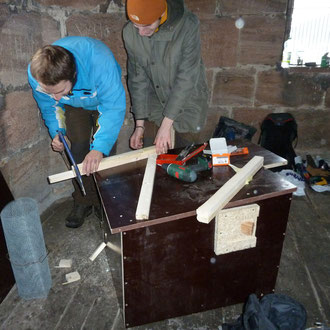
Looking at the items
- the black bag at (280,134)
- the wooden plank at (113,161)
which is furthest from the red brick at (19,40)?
the black bag at (280,134)

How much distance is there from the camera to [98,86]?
6.76 feet

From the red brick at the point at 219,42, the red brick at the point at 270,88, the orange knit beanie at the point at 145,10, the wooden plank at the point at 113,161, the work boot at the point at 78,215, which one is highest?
the orange knit beanie at the point at 145,10

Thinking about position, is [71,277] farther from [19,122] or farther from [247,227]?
[19,122]

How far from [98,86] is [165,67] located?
55 cm

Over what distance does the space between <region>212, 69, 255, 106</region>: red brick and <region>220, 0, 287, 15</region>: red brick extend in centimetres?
64

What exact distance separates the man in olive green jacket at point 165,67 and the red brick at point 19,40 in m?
0.87

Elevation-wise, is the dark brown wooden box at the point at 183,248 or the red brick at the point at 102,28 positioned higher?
the red brick at the point at 102,28

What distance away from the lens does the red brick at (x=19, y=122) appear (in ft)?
7.54

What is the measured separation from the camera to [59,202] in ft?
10.0

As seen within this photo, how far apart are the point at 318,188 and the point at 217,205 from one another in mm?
2409

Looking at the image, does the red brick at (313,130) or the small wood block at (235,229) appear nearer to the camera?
the small wood block at (235,229)

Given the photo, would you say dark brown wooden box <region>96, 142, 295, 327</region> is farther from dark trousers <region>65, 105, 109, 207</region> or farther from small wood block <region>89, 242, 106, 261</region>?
dark trousers <region>65, 105, 109, 207</region>

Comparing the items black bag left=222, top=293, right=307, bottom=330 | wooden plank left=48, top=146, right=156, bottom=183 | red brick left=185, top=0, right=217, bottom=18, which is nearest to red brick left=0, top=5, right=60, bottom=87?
wooden plank left=48, top=146, right=156, bottom=183

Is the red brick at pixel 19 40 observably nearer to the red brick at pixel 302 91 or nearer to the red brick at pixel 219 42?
the red brick at pixel 219 42
